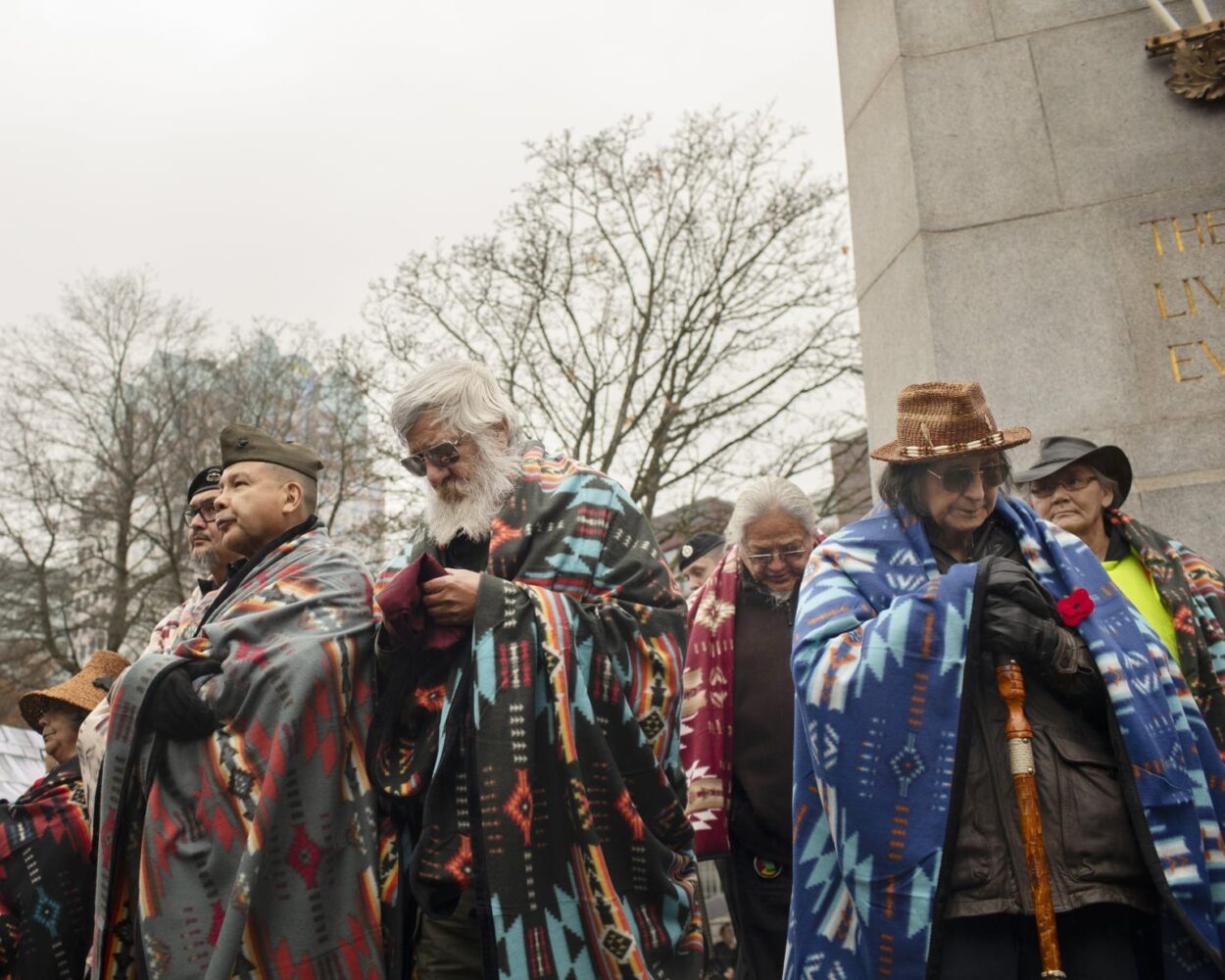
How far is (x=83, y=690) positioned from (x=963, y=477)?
11.2 ft

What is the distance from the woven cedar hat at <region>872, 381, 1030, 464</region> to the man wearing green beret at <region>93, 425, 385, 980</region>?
1.56 meters

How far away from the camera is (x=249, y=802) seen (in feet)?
9.98

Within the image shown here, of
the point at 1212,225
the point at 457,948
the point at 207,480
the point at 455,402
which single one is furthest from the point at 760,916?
the point at 1212,225

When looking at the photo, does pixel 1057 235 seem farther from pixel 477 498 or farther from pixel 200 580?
pixel 200 580

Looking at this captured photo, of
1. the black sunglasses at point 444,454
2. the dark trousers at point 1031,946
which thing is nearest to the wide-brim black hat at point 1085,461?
the dark trousers at point 1031,946

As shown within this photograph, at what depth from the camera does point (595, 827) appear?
9.64 feet

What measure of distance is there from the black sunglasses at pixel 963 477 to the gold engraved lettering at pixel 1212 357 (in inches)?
98.2

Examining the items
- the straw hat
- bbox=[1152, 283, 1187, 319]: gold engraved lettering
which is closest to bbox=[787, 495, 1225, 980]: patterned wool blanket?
bbox=[1152, 283, 1187, 319]: gold engraved lettering

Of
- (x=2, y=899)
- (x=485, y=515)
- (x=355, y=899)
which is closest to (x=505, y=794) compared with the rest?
(x=355, y=899)

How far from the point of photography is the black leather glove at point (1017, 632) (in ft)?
8.93

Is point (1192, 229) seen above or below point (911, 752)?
above

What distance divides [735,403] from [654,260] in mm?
2155

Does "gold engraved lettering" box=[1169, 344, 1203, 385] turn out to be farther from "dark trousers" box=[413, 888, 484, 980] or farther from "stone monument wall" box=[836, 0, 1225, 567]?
"dark trousers" box=[413, 888, 484, 980]

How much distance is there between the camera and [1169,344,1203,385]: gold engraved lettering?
5074 mm
